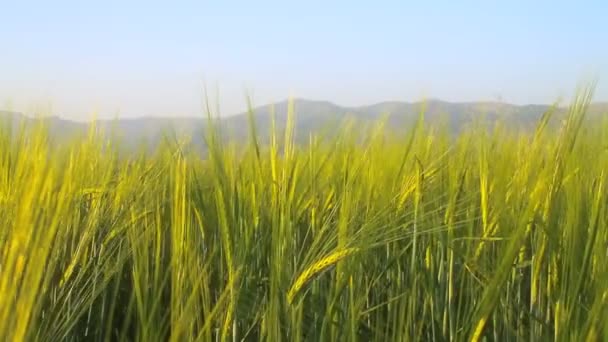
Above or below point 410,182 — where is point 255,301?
below

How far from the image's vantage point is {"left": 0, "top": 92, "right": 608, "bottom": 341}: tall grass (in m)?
0.85

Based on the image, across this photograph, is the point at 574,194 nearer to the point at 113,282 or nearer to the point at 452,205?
the point at 452,205

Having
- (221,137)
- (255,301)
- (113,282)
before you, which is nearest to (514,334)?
(255,301)

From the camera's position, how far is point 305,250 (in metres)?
1.23

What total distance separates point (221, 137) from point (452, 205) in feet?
1.05

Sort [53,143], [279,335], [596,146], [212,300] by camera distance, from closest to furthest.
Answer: [279,335] → [212,300] → [53,143] → [596,146]

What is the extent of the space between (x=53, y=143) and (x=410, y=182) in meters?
0.55

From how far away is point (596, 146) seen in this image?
1355 millimetres

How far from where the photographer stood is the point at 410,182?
44.4 inches

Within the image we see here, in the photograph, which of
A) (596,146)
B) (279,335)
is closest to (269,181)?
(279,335)

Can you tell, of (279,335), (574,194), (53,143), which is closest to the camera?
(279,335)

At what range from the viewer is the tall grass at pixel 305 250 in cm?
85

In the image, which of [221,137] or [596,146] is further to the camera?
[596,146]

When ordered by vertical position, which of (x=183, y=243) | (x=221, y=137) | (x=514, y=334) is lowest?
(x=514, y=334)
